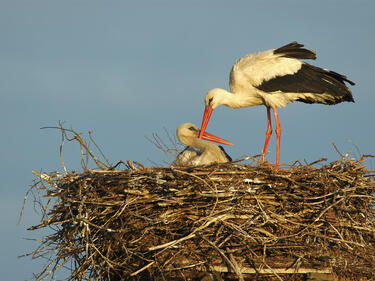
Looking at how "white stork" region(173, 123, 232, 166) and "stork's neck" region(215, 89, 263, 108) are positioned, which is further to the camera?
"stork's neck" region(215, 89, 263, 108)

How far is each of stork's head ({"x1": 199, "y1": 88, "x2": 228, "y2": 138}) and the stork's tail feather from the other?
3.11 ft

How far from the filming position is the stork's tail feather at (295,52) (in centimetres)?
780

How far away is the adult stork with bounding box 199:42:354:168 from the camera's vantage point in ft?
25.2

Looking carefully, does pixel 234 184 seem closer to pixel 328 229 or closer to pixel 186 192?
pixel 186 192

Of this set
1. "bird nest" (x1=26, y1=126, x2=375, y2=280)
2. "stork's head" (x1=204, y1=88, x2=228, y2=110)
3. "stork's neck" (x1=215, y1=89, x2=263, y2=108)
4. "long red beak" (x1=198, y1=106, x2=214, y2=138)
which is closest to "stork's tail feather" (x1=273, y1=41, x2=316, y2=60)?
"stork's neck" (x1=215, y1=89, x2=263, y2=108)

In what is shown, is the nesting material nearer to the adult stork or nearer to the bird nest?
the bird nest

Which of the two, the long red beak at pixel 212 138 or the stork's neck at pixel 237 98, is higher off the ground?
the stork's neck at pixel 237 98

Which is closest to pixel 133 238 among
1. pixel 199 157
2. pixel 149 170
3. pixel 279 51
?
pixel 149 170

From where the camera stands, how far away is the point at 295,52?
308 inches

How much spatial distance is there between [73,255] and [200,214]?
131cm

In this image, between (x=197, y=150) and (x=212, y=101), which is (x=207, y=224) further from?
(x=212, y=101)

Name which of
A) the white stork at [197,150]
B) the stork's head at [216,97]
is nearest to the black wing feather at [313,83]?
the stork's head at [216,97]

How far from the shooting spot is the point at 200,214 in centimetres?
511

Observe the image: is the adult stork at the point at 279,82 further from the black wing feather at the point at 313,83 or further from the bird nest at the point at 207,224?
the bird nest at the point at 207,224
